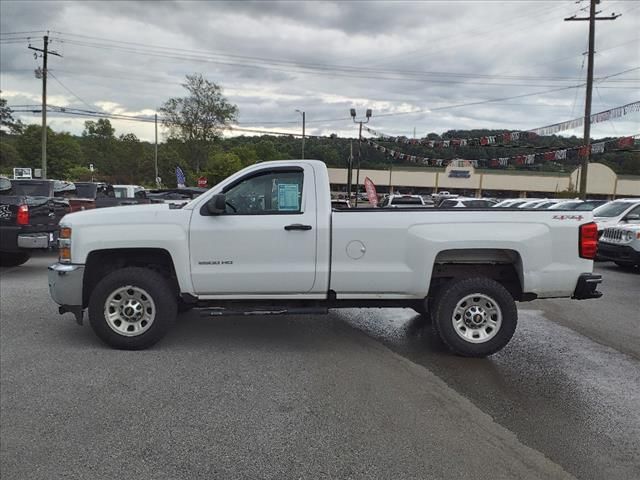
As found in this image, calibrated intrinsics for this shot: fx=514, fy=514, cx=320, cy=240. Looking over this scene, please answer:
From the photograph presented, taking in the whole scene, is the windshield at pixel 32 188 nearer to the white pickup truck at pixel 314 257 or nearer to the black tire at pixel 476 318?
the white pickup truck at pixel 314 257

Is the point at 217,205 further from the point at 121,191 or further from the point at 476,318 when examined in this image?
the point at 121,191

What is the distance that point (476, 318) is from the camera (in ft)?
17.6

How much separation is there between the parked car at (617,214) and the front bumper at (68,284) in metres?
12.0

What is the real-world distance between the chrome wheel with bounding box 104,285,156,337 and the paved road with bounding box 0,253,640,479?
10.8 inches

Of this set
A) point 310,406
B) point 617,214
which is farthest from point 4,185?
point 617,214

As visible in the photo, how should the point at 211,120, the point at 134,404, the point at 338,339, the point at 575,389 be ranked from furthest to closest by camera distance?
the point at 211,120, the point at 338,339, the point at 575,389, the point at 134,404

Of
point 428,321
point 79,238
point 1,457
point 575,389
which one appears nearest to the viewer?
point 1,457

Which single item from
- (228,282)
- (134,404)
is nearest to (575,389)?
(228,282)

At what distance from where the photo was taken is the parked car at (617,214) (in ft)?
43.5

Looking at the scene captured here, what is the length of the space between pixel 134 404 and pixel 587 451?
334cm

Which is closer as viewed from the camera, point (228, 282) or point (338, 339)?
point (228, 282)

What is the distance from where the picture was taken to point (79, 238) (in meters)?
5.31

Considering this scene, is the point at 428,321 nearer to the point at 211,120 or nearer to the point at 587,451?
the point at 587,451

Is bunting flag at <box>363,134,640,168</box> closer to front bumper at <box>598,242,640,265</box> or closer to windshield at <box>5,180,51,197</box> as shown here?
front bumper at <box>598,242,640,265</box>
